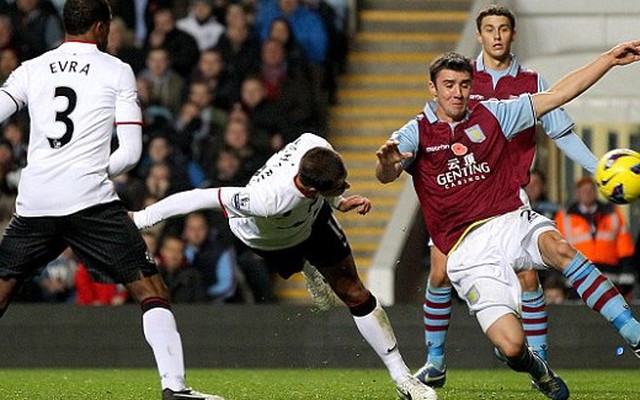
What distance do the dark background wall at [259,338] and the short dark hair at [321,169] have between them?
559cm

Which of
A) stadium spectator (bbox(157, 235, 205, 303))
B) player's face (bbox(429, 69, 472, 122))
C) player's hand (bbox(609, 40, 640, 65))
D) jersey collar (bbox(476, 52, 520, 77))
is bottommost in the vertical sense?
stadium spectator (bbox(157, 235, 205, 303))

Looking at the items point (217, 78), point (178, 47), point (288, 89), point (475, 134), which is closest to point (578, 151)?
point (475, 134)

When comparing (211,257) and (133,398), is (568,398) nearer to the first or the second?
(133,398)

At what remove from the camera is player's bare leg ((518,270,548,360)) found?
1074 cm

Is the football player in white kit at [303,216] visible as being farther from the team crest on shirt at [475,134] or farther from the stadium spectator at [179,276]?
the stadium spectator at [179,276]

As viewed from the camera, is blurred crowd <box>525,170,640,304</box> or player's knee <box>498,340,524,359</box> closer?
player's knee <box>498,340,524,359</box>

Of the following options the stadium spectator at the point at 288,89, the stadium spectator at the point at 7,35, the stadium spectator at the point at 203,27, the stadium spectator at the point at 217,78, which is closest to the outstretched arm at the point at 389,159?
the stadium spectator at the point at 288,89

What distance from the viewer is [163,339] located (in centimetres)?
841

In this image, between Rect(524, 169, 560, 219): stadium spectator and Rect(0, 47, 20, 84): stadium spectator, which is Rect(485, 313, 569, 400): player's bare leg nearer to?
Rect(524, 169, 560, 219): stadium spectator

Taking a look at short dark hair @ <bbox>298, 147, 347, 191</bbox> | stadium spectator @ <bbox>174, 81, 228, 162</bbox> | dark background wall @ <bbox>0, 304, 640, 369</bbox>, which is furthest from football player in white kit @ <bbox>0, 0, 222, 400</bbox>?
stadium spectator @ <bbox>174, 81, 228, 162</bbox>

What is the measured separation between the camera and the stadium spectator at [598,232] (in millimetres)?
14656

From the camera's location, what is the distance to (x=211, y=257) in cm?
1522

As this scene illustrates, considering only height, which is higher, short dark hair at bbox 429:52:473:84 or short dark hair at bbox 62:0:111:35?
short dark hair at bbox 62:0:111:35

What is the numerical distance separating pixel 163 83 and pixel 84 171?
28.9 ft
